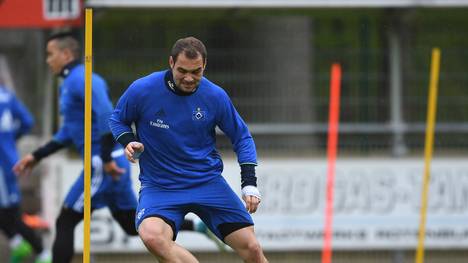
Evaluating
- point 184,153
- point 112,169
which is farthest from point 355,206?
point 184,153

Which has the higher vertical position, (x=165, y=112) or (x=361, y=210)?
(x=165, y=112)

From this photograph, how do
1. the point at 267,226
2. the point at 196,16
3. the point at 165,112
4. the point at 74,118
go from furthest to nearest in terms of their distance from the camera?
the point at 196,16, the point at 267,226, the point at 74,118, the point at 165,112

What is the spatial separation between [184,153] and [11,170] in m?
4.87

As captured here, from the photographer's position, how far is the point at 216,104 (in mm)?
7980

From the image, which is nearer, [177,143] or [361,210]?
[177,143]

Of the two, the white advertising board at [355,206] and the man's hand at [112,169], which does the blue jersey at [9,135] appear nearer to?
the white advertising board at [355,206]

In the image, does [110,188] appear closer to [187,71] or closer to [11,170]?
[187,71]

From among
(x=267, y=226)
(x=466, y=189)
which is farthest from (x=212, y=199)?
(x=466, y=189)

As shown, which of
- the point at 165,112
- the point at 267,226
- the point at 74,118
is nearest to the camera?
the point at 165,112

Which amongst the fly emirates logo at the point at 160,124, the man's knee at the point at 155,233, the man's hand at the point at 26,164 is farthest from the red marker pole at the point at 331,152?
the man's knee at the point at 155,233

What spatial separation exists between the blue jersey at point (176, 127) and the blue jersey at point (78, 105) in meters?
1.55

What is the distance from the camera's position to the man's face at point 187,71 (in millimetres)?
7650

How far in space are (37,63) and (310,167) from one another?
3.26m

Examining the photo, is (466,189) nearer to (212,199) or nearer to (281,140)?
(281,140)
